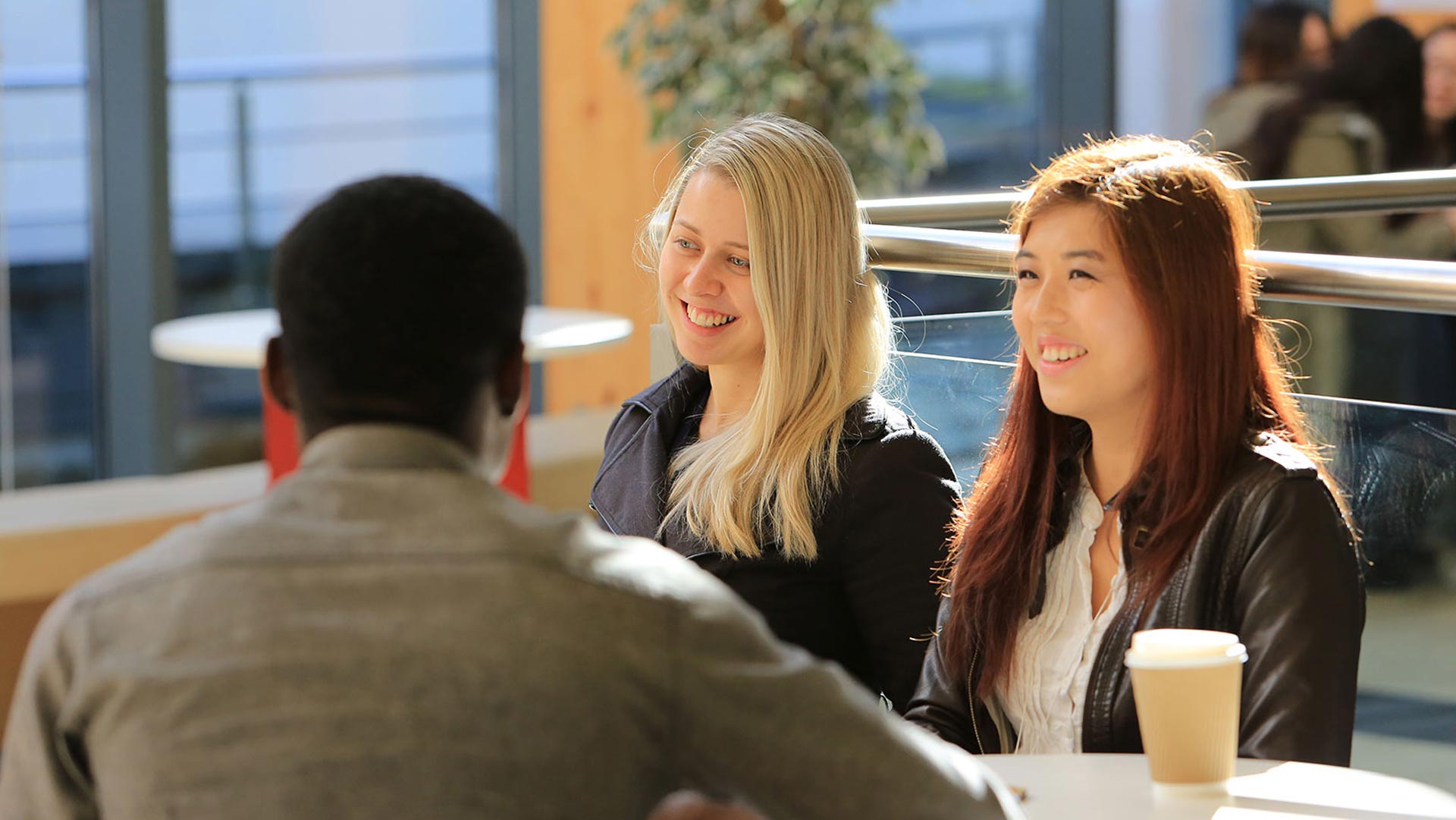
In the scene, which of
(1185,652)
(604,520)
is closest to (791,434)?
(604,520)

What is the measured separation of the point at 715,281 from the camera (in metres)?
2.04

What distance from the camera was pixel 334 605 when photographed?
84 cm

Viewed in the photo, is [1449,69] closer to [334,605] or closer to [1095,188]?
[1095,188]

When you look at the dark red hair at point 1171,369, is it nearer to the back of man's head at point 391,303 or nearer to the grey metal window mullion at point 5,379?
the back of man's head at point 391,303

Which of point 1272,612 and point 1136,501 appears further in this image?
point 1136,501

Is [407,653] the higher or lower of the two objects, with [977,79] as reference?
lower

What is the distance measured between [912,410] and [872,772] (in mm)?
1485

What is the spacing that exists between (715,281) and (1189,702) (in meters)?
0.95

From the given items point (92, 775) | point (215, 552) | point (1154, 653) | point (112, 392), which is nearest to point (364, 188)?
point (215, 552)

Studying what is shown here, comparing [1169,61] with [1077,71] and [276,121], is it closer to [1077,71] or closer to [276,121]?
[1077,71]

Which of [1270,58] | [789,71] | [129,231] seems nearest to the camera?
[789,71]

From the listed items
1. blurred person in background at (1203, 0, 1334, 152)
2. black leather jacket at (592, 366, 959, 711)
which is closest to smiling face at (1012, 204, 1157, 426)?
black leather jacket at (592, 366, 959, 711)

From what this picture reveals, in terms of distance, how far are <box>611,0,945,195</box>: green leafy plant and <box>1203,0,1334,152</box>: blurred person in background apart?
3.09ft

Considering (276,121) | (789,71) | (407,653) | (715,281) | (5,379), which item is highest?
(789,71)
